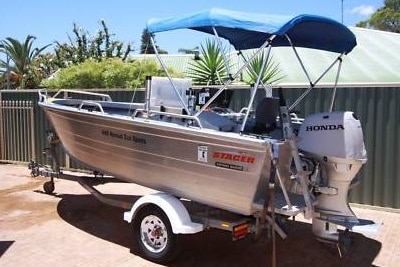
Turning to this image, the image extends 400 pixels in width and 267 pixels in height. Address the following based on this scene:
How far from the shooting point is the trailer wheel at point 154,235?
220 inches

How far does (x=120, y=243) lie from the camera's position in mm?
6383

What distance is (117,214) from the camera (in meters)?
7.75

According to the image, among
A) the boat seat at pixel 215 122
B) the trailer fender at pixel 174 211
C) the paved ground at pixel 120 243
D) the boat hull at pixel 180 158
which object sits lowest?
the paved ground at pixel 120 243

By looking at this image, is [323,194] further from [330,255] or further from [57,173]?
[57,173]

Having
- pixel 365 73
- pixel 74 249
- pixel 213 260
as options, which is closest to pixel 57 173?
pixel 74 249

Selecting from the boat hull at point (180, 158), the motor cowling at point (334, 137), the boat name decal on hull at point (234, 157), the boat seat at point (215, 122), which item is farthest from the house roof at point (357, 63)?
the boat name decal on hull at point (234, 157)

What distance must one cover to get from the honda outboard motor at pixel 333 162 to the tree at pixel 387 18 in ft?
184

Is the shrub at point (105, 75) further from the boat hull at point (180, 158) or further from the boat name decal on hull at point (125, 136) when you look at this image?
the boat name decal on hull at point (125, 136)

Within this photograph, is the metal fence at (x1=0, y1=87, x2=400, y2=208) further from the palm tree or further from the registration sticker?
the palm tree

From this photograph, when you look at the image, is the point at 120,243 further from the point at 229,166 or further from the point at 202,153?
the point at 229,166

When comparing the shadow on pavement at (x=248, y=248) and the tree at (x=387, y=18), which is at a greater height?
the tree at (x=387, y=18)

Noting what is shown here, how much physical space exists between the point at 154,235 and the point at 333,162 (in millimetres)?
2145

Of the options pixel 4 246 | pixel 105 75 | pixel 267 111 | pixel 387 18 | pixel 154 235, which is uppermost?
pixel 387 18

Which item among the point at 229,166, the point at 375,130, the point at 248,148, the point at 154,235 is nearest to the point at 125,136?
the point at 154,235
